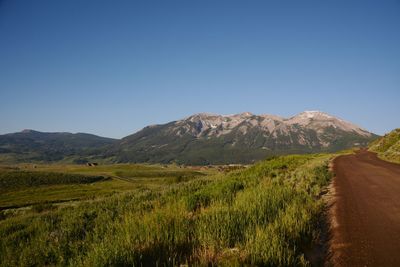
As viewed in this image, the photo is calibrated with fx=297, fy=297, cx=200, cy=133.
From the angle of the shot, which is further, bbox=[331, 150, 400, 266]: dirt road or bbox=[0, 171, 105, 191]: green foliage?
bbox=[0, 171, 105, 191]: green foliage

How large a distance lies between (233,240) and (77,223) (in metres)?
8.18

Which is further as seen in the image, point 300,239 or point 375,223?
point 375,223

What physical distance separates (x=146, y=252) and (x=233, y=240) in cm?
193

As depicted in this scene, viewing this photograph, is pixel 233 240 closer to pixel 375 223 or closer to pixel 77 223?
pixel 375 223

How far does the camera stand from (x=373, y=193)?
39.9 ft

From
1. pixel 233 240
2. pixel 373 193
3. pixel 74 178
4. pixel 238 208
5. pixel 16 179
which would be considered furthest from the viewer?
pixel 74 178

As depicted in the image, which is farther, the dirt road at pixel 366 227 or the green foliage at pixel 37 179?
the green foliage at pixel 37 179

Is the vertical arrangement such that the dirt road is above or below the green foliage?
above

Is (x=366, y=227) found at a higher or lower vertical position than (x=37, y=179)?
higher

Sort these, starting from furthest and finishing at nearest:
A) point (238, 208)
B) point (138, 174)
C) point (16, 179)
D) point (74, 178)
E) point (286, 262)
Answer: point (138, 174) < point (74, 178) < point (16, 179) < point (238, 208) < point (286, 262)

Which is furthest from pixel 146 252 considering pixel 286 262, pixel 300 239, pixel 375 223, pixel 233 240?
pixel 375 223

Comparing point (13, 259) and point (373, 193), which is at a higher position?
point (373, 193)

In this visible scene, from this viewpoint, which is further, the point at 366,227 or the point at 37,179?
the point at 37,179

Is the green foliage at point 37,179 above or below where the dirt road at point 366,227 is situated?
below
